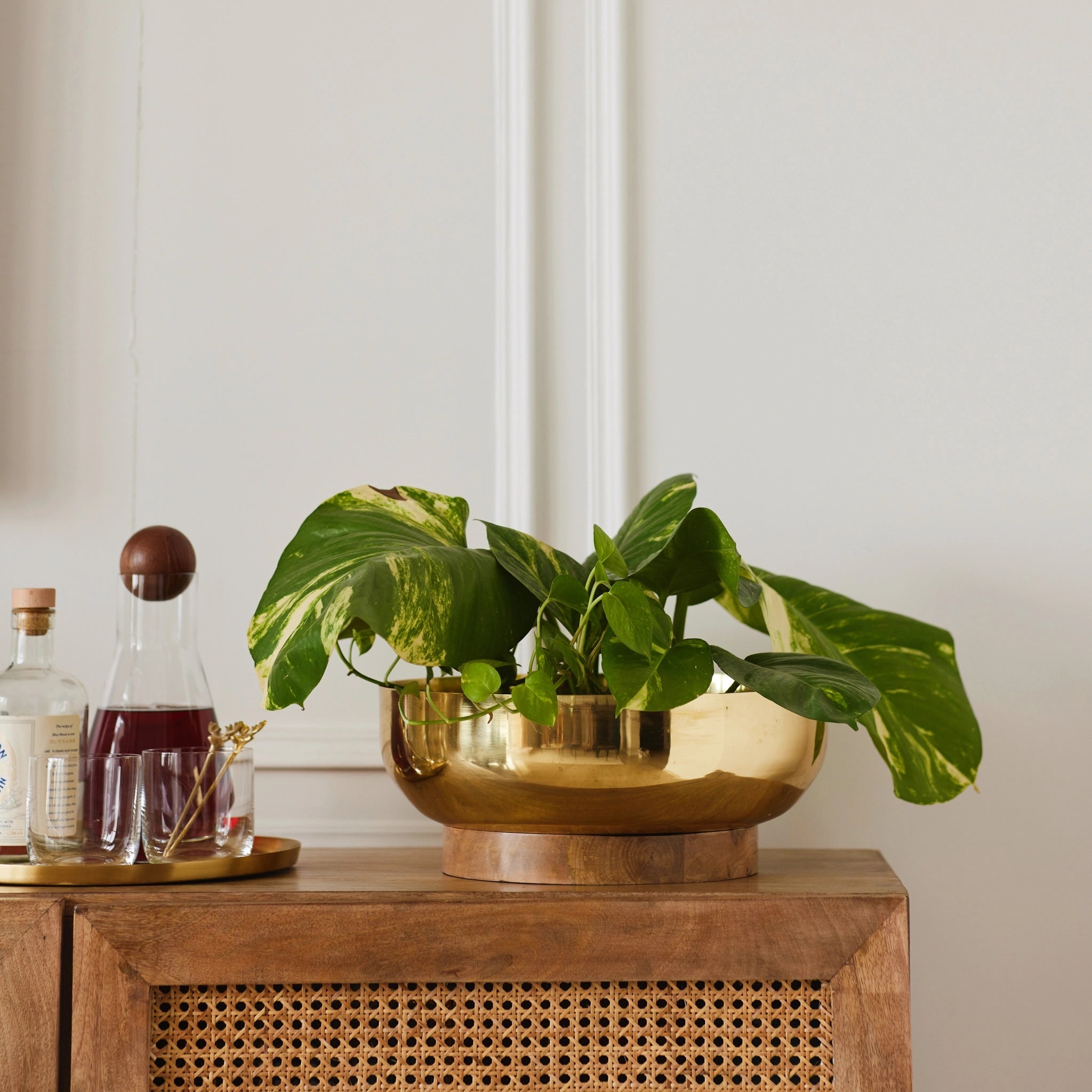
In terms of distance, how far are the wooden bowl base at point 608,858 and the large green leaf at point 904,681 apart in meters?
0.17

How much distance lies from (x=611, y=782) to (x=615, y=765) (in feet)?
0.04

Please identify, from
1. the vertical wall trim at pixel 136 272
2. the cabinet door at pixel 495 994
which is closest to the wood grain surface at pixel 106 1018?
the cabinet door at pixel 495 994

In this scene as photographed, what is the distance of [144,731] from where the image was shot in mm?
840

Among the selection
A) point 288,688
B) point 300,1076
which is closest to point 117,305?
point 288,688

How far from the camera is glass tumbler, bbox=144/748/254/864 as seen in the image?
2.45 ft

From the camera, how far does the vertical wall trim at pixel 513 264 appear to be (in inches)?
40.9

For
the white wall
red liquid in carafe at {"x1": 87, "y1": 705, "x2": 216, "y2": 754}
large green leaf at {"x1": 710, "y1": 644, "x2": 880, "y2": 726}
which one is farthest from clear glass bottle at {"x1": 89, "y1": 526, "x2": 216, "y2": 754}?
large green leaf at {"x1": 710, "y1": 644, "x2": 880, "y2": 726}

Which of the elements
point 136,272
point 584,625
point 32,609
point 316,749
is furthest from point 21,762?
point 136,272

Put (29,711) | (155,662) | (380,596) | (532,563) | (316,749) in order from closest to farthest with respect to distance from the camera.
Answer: (380,596), (532,563), (29,711), (155,662), (316,749)

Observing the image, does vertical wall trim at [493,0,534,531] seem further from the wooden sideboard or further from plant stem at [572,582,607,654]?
the wooden sideboard

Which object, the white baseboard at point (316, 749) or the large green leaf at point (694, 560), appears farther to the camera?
the white baseboard at point (316, 749)

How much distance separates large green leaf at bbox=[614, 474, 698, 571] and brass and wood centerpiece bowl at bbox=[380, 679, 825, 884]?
0.11 m

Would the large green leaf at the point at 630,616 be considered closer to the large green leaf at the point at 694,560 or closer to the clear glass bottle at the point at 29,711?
the large green leaf at the point at 694,560

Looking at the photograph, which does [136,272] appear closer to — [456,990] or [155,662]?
[155,662]
